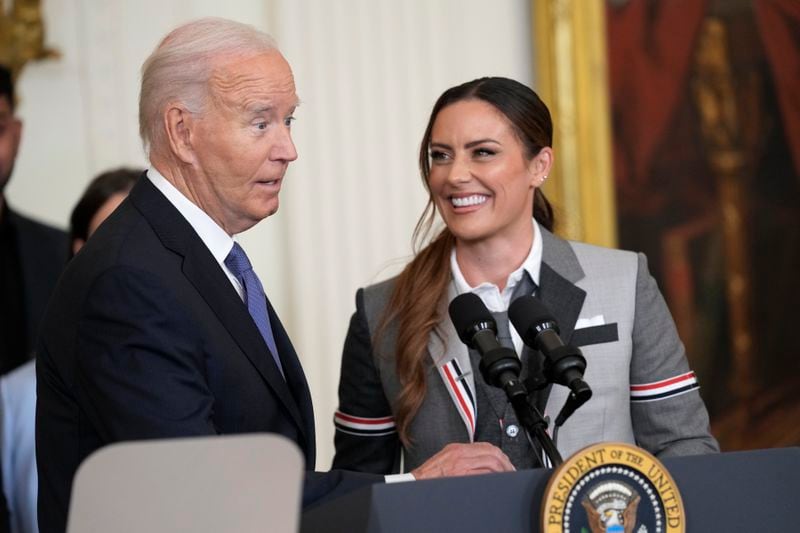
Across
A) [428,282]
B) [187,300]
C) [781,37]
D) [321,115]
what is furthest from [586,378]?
[781,37]

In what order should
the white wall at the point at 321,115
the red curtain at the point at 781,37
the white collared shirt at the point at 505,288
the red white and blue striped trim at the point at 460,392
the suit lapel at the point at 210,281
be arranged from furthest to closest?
the red curtain at the point at 781,37
the white wall at the point at 321,115
the white collared shirt at the point at 505,288
the red white and blue striped trim at the point at 460,392
the suit lapel at the point at 210,281

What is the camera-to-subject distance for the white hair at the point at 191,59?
7.39ft

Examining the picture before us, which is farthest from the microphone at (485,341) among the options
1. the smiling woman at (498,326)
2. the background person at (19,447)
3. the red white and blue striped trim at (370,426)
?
the background person at (19,447)

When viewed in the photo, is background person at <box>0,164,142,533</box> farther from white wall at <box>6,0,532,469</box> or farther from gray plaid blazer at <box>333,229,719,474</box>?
white wall at <box>6,0,532,469</box>

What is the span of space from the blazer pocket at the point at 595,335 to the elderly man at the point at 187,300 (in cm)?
62

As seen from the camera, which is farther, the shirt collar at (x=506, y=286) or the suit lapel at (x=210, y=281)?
the shirt collar at (x=506, y=286)

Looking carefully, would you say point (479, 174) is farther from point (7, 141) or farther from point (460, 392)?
point (7, 141)

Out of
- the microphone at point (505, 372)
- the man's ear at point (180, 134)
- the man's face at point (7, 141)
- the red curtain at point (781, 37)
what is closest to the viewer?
the microphone at point (505, 372)

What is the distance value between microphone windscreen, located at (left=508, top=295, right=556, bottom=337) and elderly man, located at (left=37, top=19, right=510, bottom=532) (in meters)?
0.24

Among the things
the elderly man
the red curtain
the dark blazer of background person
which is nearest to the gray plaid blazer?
the elderly man

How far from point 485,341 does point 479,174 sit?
2.48 feet

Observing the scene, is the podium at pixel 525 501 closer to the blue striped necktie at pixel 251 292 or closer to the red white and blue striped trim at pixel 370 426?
the blue striped necktie at pixel 251 292

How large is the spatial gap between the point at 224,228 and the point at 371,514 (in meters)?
0.72

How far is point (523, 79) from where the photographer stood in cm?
514
